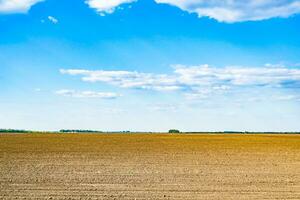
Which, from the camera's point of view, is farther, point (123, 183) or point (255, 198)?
point (123, 183)

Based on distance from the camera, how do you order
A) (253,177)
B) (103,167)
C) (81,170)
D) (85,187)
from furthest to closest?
1. (103,167)
2. (81,170)
3. (253,177)
4. (85,187)

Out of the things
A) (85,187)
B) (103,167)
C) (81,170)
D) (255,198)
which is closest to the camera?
(255,198)

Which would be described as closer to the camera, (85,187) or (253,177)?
(85,187)

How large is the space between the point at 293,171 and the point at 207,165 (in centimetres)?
455

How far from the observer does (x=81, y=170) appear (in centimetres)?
2359

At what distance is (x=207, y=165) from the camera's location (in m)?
26.6

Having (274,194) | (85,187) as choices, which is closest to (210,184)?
(274,194)

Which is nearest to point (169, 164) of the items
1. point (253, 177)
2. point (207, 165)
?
point (207, 165)

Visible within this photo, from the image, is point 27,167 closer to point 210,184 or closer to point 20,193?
point 20,193

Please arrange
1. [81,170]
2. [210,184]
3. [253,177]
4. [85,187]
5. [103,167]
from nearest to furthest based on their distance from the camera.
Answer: [85,187] < [210,184] < [253,177] < [81,170] < [103,167]

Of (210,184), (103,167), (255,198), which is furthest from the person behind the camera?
(103,167)

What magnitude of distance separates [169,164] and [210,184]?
7.86 m

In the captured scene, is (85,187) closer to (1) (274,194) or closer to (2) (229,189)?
(2) (229,189)

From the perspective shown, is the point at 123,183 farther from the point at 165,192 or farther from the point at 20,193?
the point at 20,193
